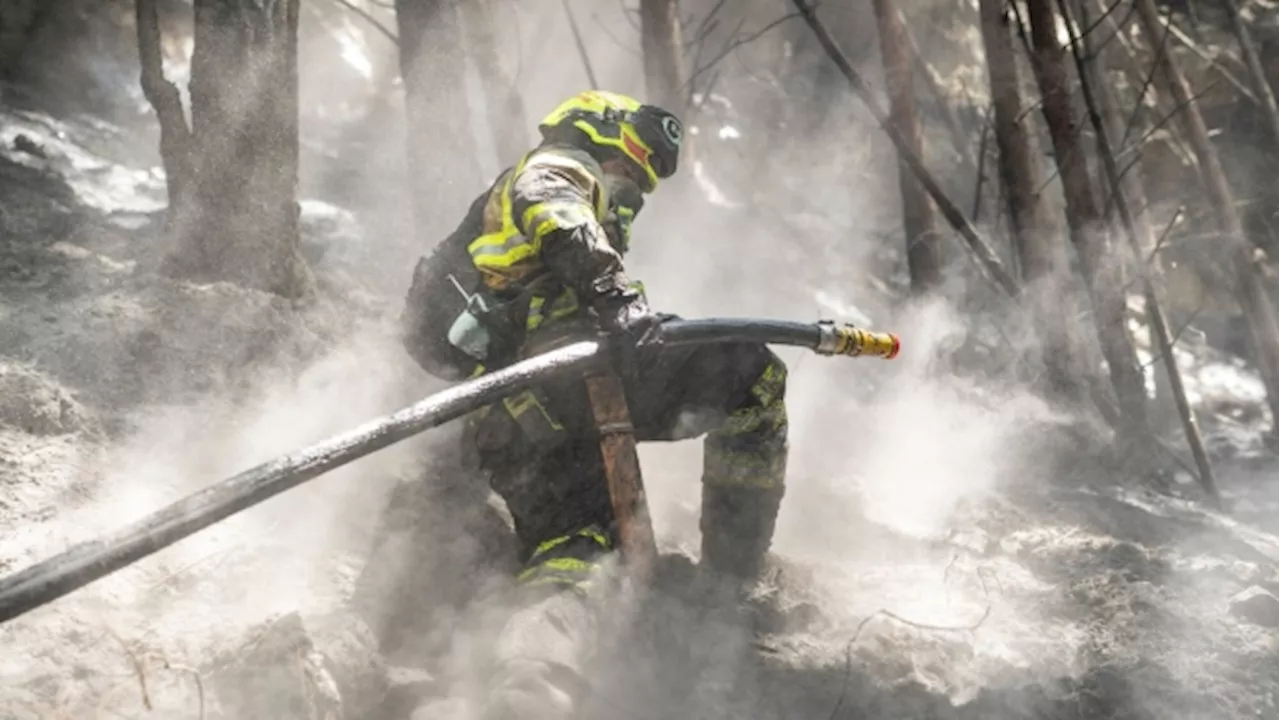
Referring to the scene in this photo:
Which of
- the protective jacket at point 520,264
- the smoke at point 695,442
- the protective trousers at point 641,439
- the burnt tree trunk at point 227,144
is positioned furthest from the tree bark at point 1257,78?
the burnt tree trunk at point 227,144

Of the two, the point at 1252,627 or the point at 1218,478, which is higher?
the point at 1218,478

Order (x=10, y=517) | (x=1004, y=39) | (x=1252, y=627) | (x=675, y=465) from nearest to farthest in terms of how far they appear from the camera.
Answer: (x=10, y=517)
(x=1252, y=627)
(x=675, y=465)
(x=1004, y=39)

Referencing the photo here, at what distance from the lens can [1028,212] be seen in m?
5.84

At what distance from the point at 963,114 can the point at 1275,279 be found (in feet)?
12.0

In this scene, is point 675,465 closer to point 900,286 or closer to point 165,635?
point 165,635

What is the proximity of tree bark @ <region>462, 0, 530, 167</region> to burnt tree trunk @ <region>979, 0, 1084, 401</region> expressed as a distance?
10.5 feet

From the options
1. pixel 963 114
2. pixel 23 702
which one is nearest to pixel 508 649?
pixel 23 702

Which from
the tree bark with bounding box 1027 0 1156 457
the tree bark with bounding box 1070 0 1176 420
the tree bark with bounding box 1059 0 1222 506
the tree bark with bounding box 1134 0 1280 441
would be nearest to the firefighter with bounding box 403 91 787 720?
the tree bark with bounding box 1027 0 1156 457

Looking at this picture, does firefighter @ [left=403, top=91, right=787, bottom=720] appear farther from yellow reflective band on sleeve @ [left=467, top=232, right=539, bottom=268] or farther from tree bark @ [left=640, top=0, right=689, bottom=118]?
tree bark @ [left=640, top=0, right=689, bottom=118]

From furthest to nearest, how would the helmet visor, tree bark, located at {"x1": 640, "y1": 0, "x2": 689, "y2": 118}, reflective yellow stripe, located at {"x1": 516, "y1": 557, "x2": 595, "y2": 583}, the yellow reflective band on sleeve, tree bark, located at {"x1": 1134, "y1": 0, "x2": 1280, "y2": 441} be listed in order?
tree bark, located at {"x1": 640, "y1": 0, "x2": 689, "y2": 118}
tree bark, located at {"x1": 1134, "y1": 0, "x2": 1280, "y2": 441}
the helmet visor
the yellow reflective band on sleeve
reflective yellow stripe, located at {"x1": 516, "y1": 557, "x2": 595, "y2": 583}

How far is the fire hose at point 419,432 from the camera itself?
7.17ft

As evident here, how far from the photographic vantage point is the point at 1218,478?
6.65m

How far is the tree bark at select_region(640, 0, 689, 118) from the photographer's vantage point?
723cm

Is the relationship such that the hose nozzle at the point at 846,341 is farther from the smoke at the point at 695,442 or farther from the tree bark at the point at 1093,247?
the tree bark at the point at 1093,247
